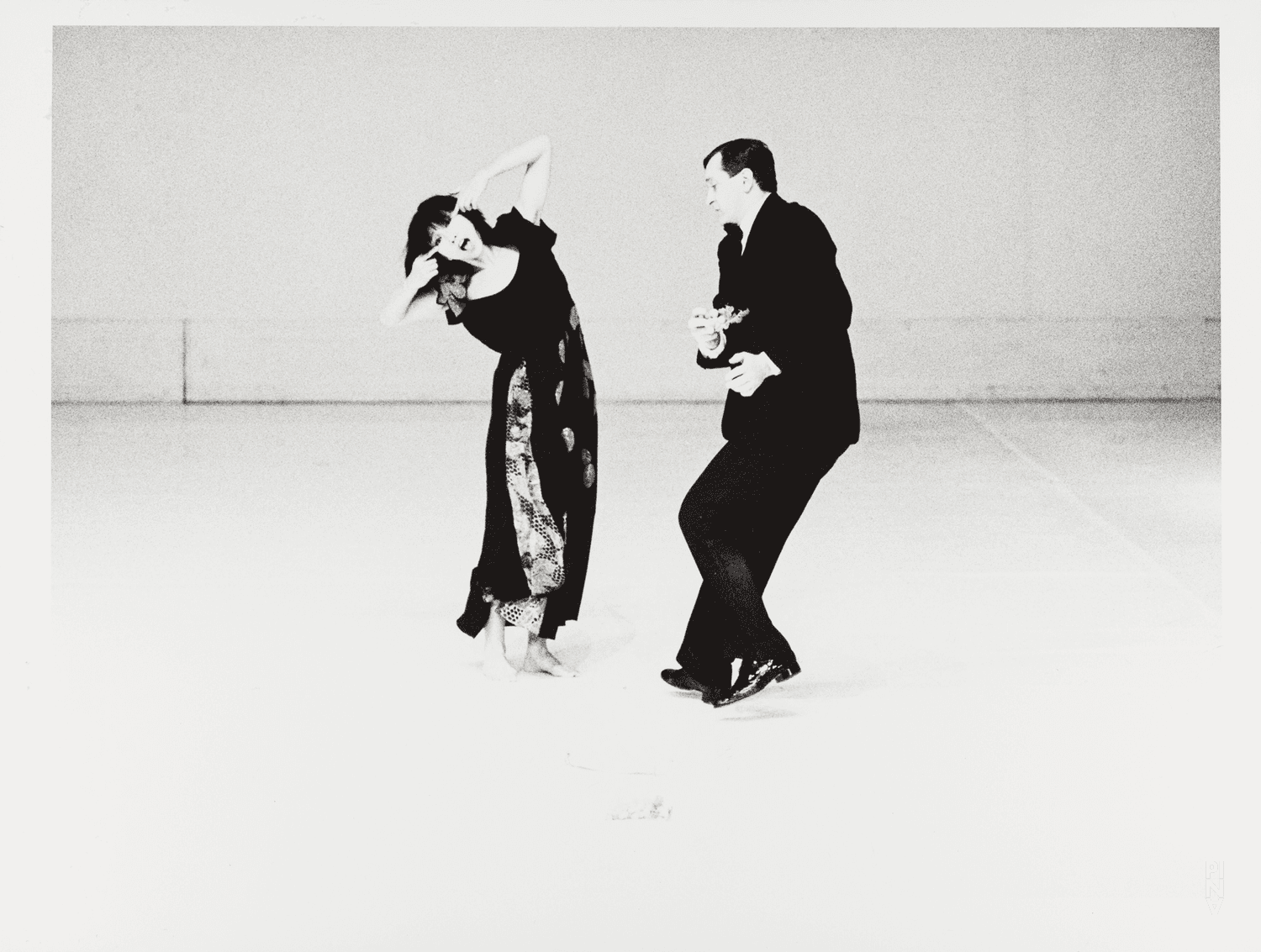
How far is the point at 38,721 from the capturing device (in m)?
4.01

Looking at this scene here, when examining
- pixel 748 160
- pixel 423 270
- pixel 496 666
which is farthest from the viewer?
pixel 496 666

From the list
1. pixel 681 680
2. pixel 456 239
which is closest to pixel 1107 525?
pixel 681 680

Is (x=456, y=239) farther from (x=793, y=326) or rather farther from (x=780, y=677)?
(x=780, y=677)

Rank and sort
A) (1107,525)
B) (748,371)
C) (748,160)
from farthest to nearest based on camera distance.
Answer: (1107,525), (748,160), (748,371)

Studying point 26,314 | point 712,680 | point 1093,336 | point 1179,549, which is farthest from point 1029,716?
point 1093,336

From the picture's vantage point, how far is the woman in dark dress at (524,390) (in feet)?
14.8

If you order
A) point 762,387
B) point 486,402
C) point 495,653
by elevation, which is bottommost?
point 495,653

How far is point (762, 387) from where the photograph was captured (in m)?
4.18

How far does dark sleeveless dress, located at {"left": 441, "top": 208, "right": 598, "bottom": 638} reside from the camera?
4559 millimetres

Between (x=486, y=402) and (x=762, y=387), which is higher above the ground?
(x=762, y=387)

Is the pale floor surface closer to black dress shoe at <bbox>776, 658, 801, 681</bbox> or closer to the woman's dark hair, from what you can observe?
black dress shoe at <bbox>776, 658, 801, 681</bbox>

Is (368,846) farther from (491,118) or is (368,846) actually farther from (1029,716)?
Answer: (491,118)

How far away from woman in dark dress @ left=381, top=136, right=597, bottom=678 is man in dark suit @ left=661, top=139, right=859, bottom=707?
0.46m

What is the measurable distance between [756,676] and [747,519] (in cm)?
38
